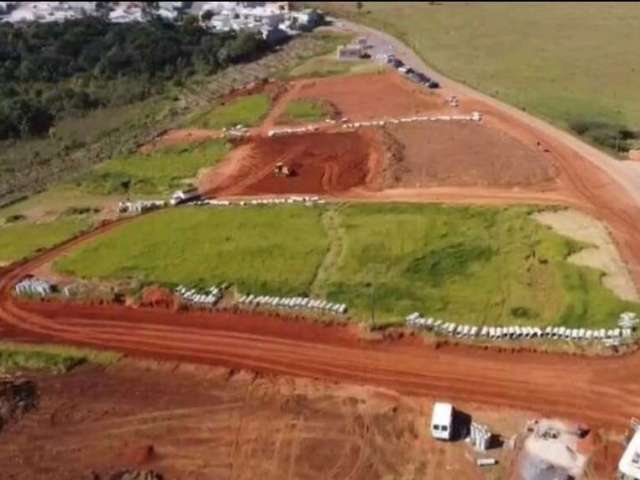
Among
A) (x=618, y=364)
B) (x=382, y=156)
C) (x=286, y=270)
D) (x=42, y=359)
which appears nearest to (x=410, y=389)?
(x=618, y=364)

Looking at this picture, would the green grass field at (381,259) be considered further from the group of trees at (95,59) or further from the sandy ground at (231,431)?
the group of trees at (95,59)

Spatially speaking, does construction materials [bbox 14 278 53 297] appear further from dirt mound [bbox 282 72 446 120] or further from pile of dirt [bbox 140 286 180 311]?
dirt mound [bbox 282 72 446 120]

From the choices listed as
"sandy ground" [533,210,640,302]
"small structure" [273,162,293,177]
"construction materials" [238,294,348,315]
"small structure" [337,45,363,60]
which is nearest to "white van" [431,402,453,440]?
"construction materials" [238,294,348,315]

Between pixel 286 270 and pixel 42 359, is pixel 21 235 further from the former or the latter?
pixel 286 270

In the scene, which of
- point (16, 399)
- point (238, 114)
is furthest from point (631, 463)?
point (238, 114)

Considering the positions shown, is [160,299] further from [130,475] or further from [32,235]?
[32,235]

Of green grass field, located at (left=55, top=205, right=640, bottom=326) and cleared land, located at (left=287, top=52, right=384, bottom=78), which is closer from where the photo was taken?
green grass field, located at (left=55, top=205, right=640, bottom=326)
